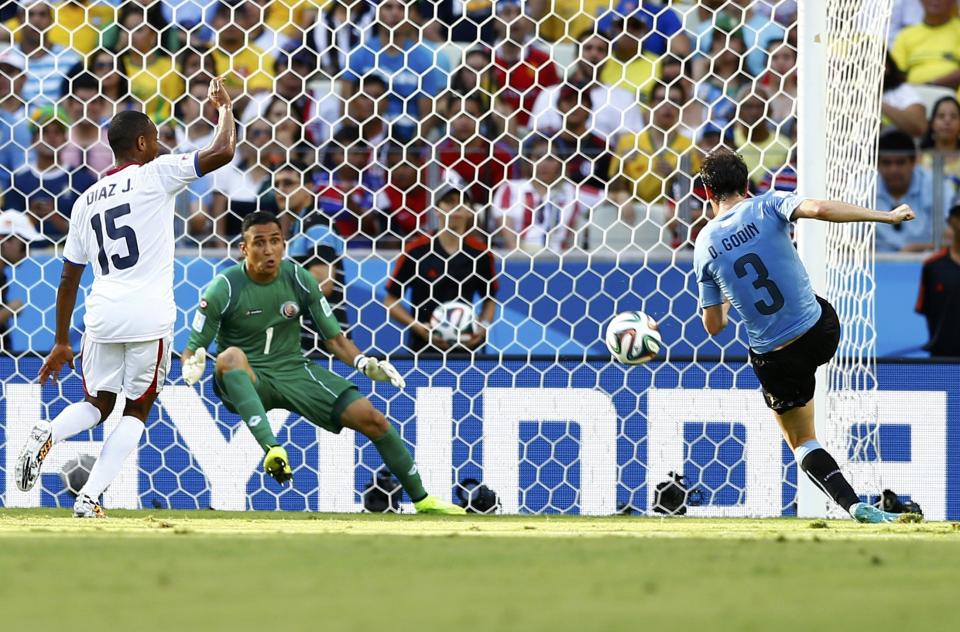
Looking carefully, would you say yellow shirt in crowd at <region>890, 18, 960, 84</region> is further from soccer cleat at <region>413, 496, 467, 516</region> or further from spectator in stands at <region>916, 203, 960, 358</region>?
soccer cleat at <region>413, 496, 467, 516</region>

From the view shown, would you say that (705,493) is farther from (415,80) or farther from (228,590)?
(228,590)

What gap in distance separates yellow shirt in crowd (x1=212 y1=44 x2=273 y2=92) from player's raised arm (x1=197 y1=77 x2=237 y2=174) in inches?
135

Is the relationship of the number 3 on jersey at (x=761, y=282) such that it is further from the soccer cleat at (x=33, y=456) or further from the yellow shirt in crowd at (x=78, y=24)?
the yellow shirt in crowd at (x=78, y=24)

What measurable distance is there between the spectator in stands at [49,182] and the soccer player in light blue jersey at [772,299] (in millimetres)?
4088

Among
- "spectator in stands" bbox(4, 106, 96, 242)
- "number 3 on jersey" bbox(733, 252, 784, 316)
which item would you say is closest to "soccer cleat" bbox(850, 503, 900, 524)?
"number 3 on jersey" bbox(733, 252, 784, 316)

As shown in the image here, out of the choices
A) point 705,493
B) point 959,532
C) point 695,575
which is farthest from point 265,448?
point 695,575

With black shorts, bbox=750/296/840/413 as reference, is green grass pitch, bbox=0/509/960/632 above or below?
below

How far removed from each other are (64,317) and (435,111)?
3366 millimetres

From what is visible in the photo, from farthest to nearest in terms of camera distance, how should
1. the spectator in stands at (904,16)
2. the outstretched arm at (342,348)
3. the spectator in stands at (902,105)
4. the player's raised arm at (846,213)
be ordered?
the spectator in stands at (904,16) → the spectator in stands at (902,105) → the outstretched arm at (342,348) → the player's raised arm at (846,213)

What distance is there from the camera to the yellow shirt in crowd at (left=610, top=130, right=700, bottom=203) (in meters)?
9.06

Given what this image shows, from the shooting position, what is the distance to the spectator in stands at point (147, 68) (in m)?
9.39

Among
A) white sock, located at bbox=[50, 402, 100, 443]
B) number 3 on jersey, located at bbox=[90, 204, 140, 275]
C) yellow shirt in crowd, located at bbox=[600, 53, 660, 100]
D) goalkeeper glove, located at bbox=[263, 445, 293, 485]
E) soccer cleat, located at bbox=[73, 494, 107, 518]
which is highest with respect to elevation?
yellow shirt in crowd, located at bbox=[600, 53, 660, 100]

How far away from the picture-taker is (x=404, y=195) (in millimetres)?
9523

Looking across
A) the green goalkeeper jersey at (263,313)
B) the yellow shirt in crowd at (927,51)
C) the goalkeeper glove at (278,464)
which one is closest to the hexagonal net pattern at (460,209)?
the green goalkeeper jersey at (263,313)
